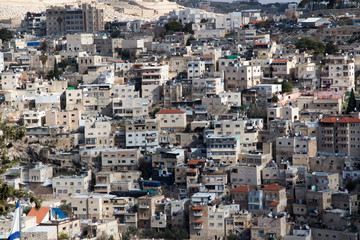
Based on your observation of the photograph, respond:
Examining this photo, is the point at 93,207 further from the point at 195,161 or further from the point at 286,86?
the point at 286,86

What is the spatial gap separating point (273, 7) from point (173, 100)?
52.2 metres

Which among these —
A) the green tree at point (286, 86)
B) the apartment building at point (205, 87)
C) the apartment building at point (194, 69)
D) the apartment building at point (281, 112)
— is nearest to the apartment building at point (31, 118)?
the apartment building at point (205, 87)

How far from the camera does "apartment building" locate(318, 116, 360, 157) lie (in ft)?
131

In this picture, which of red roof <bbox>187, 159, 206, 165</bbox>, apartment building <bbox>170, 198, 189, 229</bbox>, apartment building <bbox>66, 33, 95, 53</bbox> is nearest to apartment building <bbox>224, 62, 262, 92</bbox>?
red roof <bbox>187, 159, 206, 165</bbox>

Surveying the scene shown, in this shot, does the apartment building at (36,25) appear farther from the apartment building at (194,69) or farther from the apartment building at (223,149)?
the apartment building at (223,149)

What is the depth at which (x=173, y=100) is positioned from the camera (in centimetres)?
4597

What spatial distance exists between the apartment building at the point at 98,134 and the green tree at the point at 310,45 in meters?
15.5

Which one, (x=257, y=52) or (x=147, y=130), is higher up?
(x=257, y=52)

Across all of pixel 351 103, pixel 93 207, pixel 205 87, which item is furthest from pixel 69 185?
pixel 351 103

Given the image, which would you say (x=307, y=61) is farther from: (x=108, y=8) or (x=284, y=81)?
(x=108, y=8)

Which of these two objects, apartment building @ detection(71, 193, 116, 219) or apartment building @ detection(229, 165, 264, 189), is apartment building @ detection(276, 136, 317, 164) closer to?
apartment building @ detection(229, 165, 264, 189)

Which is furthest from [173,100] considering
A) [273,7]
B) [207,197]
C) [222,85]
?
[273,7]

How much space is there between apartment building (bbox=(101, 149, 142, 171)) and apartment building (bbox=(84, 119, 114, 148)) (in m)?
2.03

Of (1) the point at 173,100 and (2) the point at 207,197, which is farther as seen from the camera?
(1) the point at 173,100
